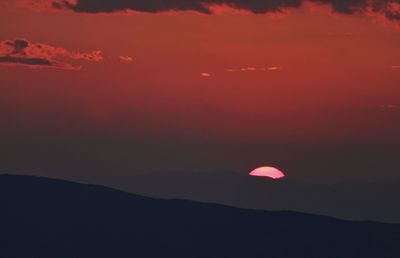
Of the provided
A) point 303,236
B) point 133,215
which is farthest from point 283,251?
point 133,215

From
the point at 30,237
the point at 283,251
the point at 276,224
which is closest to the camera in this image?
the point at 30,237

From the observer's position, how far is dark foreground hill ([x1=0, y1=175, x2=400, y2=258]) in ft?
414

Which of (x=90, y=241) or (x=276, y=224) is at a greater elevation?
(x=276, y=224)

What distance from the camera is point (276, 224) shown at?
14288 centimetres

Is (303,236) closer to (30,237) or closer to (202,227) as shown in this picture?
(202,227)

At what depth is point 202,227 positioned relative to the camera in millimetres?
137500

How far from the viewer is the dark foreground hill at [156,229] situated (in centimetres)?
12631

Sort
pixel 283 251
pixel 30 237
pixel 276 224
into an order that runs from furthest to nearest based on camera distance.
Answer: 1. pixel 276 224
2. pixel 283 251
3. pixel 30 237

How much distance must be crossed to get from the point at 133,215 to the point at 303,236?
90.8ft

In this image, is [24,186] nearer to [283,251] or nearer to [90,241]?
[90,241]

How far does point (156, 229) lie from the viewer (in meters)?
138

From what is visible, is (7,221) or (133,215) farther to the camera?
(133,215)

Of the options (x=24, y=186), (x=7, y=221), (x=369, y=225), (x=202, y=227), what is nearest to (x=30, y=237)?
(x=7, y=221)

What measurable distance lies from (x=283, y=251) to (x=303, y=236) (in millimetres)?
5239
